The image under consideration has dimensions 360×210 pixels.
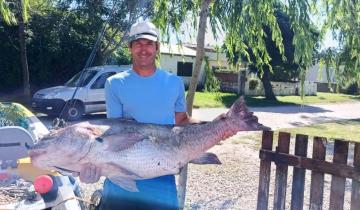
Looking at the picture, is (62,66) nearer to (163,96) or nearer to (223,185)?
(223,185)

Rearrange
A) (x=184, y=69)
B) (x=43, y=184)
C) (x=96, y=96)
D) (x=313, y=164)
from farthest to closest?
(x=184, y=69)
(x=96, y=96)
(x=313, y=164)
(x=43, y=184)

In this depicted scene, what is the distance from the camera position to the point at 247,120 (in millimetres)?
2795

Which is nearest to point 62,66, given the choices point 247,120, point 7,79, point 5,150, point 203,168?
point 7,79

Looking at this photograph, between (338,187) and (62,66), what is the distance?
18.9 meters

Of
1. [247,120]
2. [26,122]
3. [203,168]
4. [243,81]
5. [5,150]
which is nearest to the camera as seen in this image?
[247,120]

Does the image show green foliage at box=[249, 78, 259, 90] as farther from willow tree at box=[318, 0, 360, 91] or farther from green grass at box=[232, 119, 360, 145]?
willow tree at box=[318, 0, 360, 91]

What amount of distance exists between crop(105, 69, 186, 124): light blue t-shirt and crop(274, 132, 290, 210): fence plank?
194cm

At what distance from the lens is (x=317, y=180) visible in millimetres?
4352

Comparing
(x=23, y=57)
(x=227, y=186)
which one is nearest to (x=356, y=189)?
(x=227, y=186)

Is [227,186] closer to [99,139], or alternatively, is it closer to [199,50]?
[199,50]

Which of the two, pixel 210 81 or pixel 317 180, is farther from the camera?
pixel 210 81

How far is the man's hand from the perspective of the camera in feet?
8.16

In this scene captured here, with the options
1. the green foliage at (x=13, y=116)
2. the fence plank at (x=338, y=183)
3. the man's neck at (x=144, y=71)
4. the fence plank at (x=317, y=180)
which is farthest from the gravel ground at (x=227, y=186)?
the man's neck at (x=144, y=71)

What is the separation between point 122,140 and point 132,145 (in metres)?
0.06
